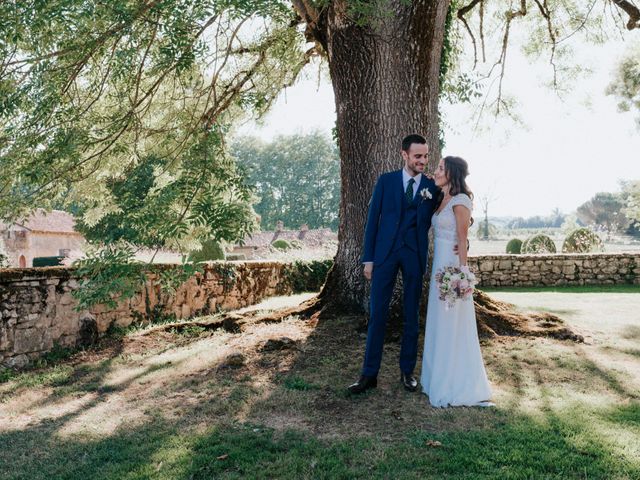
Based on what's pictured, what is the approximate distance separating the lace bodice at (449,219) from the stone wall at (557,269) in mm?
11441

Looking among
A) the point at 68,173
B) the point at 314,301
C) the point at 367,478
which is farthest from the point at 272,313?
the point at 367,478

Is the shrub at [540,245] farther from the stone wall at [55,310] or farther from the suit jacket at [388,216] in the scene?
the suit jacket at [388,216]

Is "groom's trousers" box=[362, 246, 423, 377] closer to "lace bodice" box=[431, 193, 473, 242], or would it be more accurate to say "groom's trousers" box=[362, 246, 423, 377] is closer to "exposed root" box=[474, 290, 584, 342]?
"lace bodice" box=[431, 193, 473, 242]

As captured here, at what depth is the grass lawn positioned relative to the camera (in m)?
3.54

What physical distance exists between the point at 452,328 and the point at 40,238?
39.4 metres

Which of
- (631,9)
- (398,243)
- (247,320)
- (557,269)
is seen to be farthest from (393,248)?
(557,269)

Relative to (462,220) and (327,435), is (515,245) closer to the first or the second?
(462,220)

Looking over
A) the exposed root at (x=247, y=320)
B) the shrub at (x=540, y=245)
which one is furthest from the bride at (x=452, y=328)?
the shrub at (x=540, y=245)

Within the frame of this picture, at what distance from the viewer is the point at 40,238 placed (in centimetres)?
3866

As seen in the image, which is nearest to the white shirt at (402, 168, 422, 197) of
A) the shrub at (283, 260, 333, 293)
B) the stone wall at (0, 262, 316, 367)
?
the stone wall at (0, 262, 316, 367)

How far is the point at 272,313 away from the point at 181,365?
2.03 metres

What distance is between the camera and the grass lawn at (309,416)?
3543 mm

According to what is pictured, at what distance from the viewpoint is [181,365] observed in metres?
6.43

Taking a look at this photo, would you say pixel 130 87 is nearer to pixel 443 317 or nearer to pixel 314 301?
pixel 314 301
